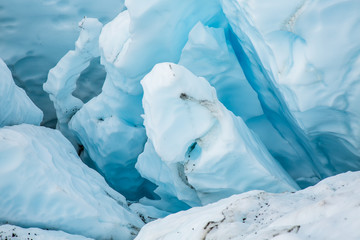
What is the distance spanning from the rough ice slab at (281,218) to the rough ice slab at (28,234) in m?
0.39

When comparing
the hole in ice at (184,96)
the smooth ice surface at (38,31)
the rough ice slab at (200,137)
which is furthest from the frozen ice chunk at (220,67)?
the smooth ice surface at (38,31)

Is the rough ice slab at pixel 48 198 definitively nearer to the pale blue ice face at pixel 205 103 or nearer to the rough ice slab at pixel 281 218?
the pale blue ice face at pixel 205 103

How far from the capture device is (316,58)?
159 cm

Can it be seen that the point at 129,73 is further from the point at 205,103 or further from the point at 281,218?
the point at 281,218

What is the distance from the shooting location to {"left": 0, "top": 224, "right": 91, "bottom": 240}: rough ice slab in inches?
59.5

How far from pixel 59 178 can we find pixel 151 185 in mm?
1430

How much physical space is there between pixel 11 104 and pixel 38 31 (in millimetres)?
1616

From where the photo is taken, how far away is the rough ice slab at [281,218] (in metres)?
0.88

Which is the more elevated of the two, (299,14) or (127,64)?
(299,14)

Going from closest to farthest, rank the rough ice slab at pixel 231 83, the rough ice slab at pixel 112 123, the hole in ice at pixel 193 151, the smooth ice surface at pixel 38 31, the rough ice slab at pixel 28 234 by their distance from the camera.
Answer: the rough ice slab at pixel 28 234 → the hole in ice at pixel 193 151 → the rough ice slab at pixel 231 83 → the rough ice slab at pixel 112 123 → the smooth ice surface at pixel 38 31

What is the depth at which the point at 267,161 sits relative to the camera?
2025 millimetres

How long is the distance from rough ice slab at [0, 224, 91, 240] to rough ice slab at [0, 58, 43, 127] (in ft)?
3.02

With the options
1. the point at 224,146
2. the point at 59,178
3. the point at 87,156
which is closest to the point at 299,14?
the point at 224,146

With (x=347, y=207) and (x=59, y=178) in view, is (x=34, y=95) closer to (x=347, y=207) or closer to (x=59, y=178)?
(x=59, y=178)
